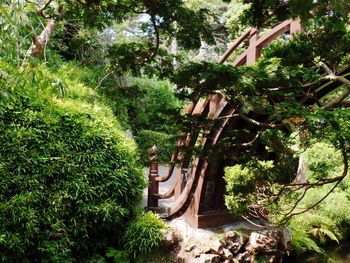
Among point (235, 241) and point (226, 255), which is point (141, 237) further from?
point (235, 241)

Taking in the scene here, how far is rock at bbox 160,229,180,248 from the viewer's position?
200 inches

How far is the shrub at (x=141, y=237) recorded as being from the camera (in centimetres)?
483

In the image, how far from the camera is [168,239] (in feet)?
16.8

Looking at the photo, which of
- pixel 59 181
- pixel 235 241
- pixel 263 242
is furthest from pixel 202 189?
pixel 59 181

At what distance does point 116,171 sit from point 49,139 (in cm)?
96

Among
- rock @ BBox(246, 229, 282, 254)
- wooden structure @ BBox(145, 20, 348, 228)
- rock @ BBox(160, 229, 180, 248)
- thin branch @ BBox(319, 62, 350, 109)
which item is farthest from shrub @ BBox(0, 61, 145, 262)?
thin branch @ BBox(319, 62, 350, 109)

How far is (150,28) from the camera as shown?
2.74 metres

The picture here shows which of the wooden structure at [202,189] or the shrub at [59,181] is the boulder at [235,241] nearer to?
the wooden structure at [202,189]

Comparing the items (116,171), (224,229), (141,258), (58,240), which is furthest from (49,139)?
(224,229)

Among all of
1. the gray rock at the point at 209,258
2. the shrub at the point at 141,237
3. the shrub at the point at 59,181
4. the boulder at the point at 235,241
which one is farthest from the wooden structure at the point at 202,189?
the shrub at the point at 59,181

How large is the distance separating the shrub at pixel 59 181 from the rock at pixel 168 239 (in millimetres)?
586

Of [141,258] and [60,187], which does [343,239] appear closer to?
[141,258]

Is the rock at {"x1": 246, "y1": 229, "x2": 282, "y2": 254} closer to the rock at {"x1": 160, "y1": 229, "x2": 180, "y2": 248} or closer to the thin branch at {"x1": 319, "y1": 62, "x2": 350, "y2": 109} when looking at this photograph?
the rock at {"x1": 160, "y1": 229, "x2": 180, "y2": 248}

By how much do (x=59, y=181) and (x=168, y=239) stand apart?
177cm
